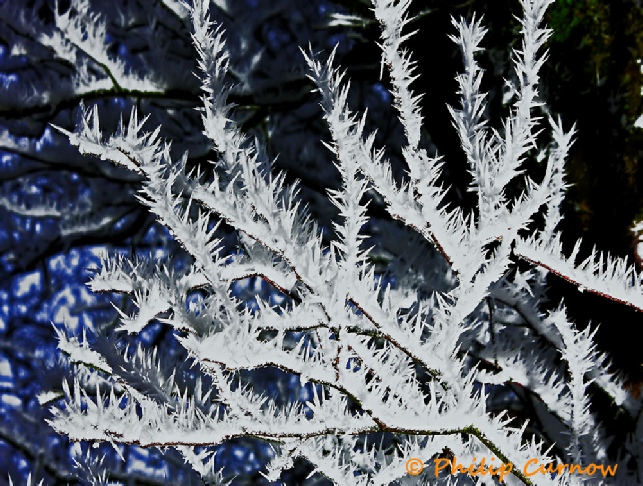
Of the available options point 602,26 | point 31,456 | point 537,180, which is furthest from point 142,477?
point 602,26

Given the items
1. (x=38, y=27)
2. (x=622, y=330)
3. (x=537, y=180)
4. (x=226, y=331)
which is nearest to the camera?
(x=226, y=331)

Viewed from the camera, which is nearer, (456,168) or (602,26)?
(602,26)

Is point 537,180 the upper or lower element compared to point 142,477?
upper

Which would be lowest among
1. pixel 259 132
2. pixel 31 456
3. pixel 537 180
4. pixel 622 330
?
pixel 31 456

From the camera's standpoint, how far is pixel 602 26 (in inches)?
74.7

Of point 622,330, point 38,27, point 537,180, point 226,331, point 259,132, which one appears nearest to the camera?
point 226,331

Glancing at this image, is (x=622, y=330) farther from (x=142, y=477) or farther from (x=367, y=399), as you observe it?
(x=142, y=477)

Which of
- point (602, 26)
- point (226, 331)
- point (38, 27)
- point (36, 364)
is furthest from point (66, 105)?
point (602, 26)

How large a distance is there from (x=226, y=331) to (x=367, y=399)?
0.91ft

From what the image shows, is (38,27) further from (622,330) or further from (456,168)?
(622,330)

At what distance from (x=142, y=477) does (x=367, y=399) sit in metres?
2.15

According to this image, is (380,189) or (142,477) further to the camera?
(142,477)

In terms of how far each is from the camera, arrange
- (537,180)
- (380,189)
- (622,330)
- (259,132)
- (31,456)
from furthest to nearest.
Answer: (31,456), (259,132), (537,180), (622,330), (380,189)

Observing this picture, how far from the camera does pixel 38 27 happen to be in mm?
2154
